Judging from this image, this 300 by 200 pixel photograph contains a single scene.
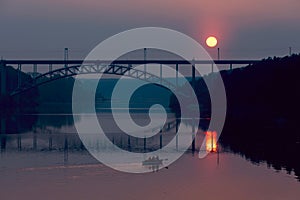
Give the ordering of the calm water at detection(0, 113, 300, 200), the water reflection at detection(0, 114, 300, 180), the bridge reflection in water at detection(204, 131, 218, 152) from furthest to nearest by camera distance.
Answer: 1. the bridge reflection in water at detection(204, 131, 218, 152)
2. the water reflection at detection(0, 114, 300, 180)
3. the calm water at detection(0, 113, 300, 200)

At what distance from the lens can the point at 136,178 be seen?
761 inches

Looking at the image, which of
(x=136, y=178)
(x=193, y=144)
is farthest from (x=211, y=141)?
(x=136, y=178)

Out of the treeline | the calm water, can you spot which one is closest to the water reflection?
the treeline

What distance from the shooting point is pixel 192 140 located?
3400cm

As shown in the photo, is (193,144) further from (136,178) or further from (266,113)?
(266,113)

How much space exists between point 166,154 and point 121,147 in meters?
3.59

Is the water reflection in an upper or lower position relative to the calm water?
upper

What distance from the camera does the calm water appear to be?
1670 centimetres

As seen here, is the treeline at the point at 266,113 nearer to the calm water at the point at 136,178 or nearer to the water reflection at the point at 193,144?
the water reflection at the point at 193,144

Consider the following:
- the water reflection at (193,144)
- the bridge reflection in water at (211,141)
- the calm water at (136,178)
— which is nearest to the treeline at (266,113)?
the water reflection at (193,144)

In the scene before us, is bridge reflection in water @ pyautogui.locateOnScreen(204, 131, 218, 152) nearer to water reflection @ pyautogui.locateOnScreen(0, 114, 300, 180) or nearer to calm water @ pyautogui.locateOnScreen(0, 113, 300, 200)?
water reflection @ pyautogui.locateOnScreen(0, 114, 300, 180)

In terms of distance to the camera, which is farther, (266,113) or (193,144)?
(266,113)

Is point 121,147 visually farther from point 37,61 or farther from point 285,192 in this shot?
point 37,61

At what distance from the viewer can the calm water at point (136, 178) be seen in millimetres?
16703
